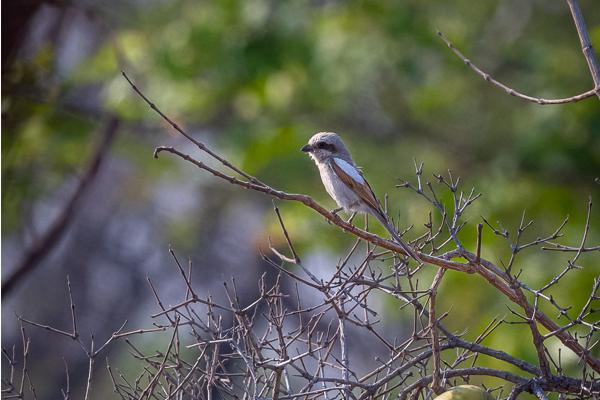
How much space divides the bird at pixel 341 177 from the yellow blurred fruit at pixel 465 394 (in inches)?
82.8

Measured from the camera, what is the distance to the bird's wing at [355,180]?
592cm

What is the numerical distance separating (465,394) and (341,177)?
2.67m

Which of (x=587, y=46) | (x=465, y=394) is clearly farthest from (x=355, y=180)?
(x=465, y=394)

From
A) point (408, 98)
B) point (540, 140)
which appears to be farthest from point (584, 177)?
point (408, 98)

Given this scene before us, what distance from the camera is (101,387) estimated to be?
50.8 ft

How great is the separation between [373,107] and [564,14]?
283 centimetres

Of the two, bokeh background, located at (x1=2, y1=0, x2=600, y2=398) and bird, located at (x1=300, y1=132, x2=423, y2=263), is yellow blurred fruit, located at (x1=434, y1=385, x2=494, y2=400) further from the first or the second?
bokeh background, located at (x1=2, y1=0, x2=600, y2=398)

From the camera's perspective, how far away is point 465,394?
3615 millimetres

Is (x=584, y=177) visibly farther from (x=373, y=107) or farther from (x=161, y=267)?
(x=161, y=267)

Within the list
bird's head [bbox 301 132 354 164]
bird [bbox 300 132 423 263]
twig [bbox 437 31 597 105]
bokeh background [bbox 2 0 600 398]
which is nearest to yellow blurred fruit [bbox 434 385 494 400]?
twig [bbox 437 31 597 105]

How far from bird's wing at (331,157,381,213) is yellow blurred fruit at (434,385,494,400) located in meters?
2.15

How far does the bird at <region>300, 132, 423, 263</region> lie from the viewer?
19.6 feet

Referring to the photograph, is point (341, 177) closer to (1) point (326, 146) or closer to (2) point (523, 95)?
(1) point (326, 146)

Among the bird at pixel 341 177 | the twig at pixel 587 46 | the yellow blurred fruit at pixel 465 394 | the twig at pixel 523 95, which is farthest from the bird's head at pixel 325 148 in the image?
the yellow blurred fruit at pixel 465 394
